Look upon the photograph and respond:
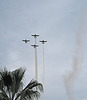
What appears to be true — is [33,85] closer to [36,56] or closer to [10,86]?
[10,86]

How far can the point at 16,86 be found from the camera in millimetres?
25828

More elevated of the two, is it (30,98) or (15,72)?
(15,72)

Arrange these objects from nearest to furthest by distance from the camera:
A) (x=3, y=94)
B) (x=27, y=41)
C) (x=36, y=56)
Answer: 1. (x=3, y=94)
2. (x=27, y=41)
3. (x=36, y=56)

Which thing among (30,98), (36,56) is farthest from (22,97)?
(36,56)

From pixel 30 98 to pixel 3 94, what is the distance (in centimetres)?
213

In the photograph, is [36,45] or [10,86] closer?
[10,86]

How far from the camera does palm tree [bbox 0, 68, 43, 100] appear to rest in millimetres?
25438

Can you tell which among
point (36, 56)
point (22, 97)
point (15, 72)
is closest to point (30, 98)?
point (22, 97)

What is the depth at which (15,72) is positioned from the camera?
85.5 feet

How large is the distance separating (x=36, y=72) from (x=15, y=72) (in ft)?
38.1

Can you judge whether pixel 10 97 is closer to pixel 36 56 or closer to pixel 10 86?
pixel 10 86

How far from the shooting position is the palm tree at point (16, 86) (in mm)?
25438

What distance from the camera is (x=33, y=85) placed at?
85.1ft

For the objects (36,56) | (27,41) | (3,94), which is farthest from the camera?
(36,56)
